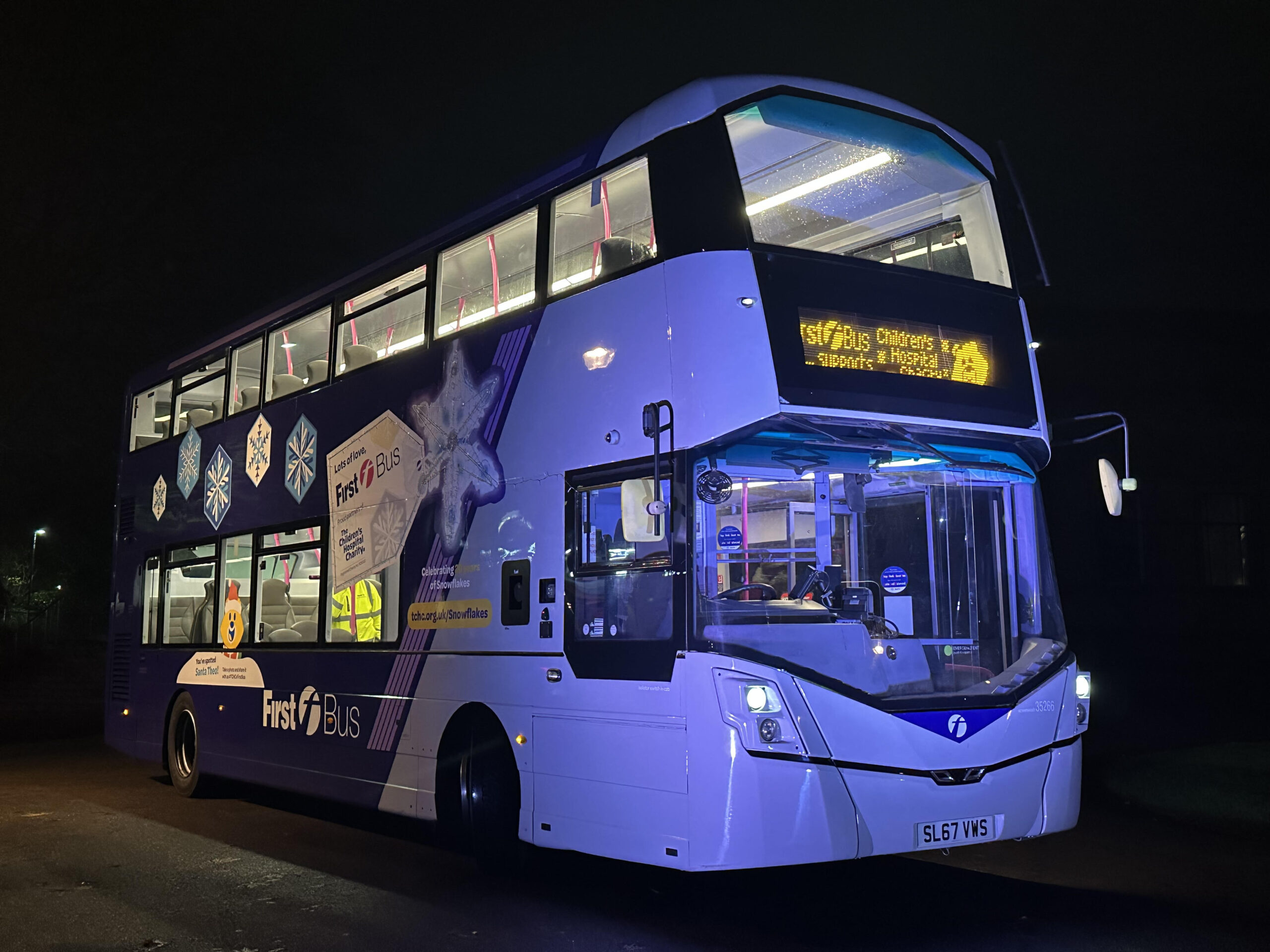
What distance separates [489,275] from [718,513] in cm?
305

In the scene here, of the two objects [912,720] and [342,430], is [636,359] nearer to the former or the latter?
[912,720]

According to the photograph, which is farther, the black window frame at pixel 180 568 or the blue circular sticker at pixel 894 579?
the black window frame at pixel 180 568

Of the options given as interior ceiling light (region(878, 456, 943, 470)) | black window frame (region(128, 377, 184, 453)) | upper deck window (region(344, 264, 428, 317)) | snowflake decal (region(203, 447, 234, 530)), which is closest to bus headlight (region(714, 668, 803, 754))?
interior ceiling light (region(878, 456, 943, 470))

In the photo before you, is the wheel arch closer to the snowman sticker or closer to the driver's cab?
the snowman sticker

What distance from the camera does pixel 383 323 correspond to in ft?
32.3

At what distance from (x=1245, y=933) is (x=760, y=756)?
2.81 m

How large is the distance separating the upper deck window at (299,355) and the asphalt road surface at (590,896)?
13.0ft

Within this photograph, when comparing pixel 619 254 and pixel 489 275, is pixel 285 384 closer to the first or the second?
pixel 489 275

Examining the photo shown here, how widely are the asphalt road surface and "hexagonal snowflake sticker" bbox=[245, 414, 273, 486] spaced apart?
3.25m

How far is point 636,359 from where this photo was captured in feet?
22.7

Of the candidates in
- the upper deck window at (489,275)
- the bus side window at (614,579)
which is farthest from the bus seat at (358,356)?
the bus side window at (614,579)

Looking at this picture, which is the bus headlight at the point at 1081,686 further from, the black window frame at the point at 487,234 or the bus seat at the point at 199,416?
the bus seat at the point at 199,416

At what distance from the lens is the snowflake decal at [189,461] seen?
41.8 ft

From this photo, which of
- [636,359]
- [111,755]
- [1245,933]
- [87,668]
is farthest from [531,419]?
[87,668]
